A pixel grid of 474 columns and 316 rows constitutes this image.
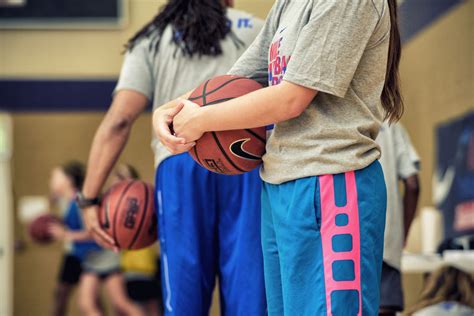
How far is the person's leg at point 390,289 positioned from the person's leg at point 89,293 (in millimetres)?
3933

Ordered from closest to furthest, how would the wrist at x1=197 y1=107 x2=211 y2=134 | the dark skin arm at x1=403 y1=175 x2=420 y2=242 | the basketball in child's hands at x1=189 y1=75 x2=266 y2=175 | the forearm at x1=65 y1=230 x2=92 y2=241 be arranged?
the wrist at x1=197 y1=107 x2=211 y2=134
the basketball in child's hands at x1=189 y1=75 x2=266 y2=175
the dark skin arm at x1=403 y1=175 x2=420 y2=242
the forearm at x1=65 y1=230 x2=92 y2=241

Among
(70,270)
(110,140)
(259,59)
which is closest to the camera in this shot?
(259,59)

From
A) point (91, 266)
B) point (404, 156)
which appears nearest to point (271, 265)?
point (404, 156)

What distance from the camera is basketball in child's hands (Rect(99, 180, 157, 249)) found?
2.77 meters

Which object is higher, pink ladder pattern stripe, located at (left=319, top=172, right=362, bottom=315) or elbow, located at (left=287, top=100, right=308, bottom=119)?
elbow, located at (left=287, top=100, right=308, bottom=119)

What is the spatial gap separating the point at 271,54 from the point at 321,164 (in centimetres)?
35

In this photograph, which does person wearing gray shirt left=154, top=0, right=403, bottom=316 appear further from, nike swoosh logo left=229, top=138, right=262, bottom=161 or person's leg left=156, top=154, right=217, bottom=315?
person's leg left=156, top=154, right=217, bottom=315

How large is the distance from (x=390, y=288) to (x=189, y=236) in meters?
1.09

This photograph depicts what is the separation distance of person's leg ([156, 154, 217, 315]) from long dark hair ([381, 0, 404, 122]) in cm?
75

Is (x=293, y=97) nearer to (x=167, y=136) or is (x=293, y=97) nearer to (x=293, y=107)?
(x=293, y=107)

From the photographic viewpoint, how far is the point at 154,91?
8.95 ft

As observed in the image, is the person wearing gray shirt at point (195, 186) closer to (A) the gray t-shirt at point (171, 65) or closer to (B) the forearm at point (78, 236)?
(A) the gray t-shirt at point (171, 65)

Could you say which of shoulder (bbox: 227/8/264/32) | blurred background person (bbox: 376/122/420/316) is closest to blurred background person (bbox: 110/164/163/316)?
blurred background person (bbox: 376/122/420/316)

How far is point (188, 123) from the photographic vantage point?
187 cm
